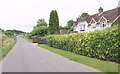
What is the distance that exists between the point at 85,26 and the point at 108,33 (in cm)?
5909

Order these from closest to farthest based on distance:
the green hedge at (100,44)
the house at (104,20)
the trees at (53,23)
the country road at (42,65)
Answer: the country road at (42,65), the green hedge at (100,44), the house at (104,20), the trees at (53,23)

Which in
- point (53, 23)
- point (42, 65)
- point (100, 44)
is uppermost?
point (53, 23)

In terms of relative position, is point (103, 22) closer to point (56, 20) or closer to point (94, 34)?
point (56, 20)

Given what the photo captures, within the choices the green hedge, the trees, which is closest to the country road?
the green hedge

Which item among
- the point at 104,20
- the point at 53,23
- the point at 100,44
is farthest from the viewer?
the point at 53,23

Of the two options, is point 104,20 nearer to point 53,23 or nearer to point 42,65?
point 53,23

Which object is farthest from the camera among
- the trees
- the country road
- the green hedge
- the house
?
the trees

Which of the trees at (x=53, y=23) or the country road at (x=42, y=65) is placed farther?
the trees at (x=53, y=23)

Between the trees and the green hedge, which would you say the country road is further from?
the trees

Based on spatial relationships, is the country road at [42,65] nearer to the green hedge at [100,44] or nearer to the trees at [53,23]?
the green hedge at [100,44]

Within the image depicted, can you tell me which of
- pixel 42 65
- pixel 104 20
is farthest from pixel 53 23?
pixel 42 65

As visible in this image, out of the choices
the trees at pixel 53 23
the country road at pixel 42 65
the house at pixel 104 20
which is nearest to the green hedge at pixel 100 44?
the country road at pixel 42 65

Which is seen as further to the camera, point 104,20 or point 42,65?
point 104,20

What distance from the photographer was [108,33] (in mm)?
20188
